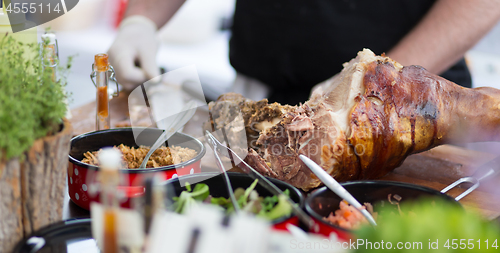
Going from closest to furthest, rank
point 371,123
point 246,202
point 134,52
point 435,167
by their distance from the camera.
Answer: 1. point 246,202
2. point 371,123
3. point 435,167
4. point 134,52

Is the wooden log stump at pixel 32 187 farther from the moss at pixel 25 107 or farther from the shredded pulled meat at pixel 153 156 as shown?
the shredded pulled meat at pixel 153 156

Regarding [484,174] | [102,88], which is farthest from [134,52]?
[484,174]

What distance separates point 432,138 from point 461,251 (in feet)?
1.95

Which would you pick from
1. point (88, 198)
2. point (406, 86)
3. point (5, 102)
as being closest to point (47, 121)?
point (5, 102)

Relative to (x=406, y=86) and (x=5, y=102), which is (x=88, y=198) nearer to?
(x=5, y=102)

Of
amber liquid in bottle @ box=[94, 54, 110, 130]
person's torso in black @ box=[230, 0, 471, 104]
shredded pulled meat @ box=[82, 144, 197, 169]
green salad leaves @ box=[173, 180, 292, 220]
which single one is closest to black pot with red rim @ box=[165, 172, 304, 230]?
green salad leaves @ box=[173, 180, 292, 220]

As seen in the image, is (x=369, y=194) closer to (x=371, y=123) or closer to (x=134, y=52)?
(x=371, y=123)

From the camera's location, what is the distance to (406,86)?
97 centimetres

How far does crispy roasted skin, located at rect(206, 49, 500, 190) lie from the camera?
2.97 ft

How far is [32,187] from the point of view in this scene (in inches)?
21.8

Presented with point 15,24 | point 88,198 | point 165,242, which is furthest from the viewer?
point 15,24

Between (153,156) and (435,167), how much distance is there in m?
0.80

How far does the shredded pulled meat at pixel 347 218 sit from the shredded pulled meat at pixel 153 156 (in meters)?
0.36

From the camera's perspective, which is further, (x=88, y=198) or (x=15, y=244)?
(x=88, y=198)
